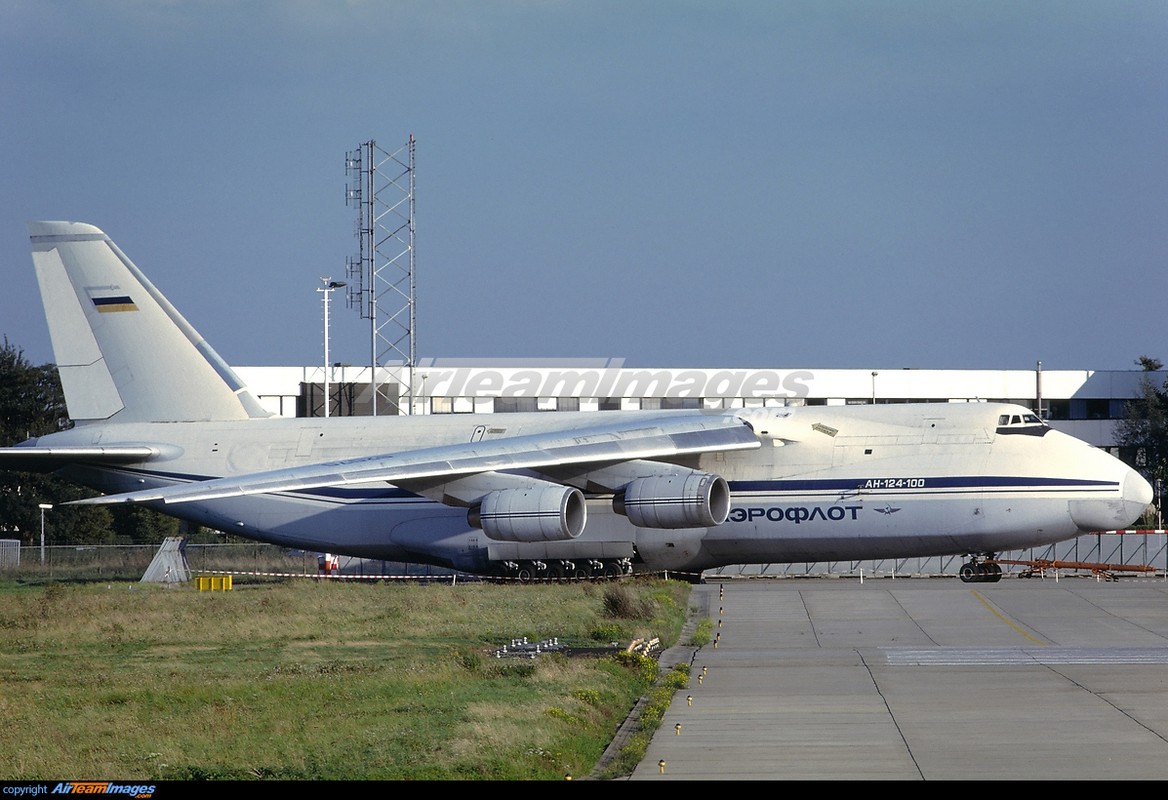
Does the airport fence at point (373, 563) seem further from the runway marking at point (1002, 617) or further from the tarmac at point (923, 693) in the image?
the tarmac at point (923, 693)

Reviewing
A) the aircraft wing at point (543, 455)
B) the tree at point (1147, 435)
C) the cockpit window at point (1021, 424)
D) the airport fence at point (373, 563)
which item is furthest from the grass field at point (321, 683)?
the tree at point (1147, 435)

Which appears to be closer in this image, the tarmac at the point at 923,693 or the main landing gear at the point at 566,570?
the tarmac at the point at 923,693

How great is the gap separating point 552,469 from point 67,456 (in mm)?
10286

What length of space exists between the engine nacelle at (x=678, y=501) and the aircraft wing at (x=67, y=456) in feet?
35.3

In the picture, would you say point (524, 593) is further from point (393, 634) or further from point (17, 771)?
point (17, 771)

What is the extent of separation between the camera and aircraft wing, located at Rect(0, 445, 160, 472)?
28.2 metres

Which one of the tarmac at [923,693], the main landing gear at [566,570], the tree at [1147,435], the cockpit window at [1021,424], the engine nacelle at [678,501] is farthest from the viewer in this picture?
the tree at [1147,435]

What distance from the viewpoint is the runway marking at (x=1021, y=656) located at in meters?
16.3

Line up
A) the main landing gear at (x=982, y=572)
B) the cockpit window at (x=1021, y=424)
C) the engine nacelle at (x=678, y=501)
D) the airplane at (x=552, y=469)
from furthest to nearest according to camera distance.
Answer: the main landing gear at (x=982, y=572)
the cockpit window at (x=1021, y=424)
the airplane at (x=552, y=469)
the engine nacelle at (x=678, y=501)

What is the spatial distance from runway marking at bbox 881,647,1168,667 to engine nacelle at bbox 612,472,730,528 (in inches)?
300

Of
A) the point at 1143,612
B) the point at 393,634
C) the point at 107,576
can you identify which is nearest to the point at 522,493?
the point at 393,634

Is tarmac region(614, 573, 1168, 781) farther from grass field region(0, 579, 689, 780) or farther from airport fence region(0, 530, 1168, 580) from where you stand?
airport fence region(0, 530, 1168, 580)

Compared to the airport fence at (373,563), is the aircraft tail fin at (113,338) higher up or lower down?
higher up

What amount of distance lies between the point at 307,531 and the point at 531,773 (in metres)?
20.9
